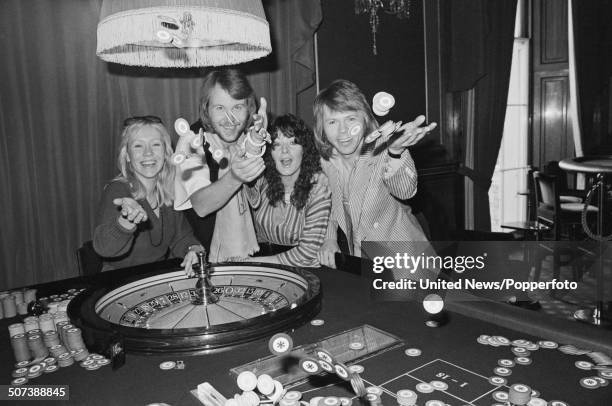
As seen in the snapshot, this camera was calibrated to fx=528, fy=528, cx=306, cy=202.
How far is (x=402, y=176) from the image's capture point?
6.28 ft

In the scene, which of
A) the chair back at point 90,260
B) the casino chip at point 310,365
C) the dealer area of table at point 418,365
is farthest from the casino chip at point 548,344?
the chair back at point 90,260

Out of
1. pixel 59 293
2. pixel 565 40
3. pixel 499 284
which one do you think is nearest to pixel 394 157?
pixel 59 293

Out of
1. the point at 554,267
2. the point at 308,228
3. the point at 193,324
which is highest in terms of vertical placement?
the point at 308,228

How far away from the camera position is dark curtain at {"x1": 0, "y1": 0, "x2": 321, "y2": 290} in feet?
8.29

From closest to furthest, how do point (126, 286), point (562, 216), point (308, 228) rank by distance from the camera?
point (126, 286) → point (308, 228) → point (562, 216)

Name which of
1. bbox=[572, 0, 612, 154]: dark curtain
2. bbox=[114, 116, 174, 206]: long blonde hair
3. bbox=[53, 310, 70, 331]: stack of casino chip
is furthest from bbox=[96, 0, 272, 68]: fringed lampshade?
bbox=[572, 0, 612, 154]: dark curtain

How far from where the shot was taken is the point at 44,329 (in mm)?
1262

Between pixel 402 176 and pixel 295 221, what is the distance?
0.45m

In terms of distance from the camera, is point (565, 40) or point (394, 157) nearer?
point (394, 157)

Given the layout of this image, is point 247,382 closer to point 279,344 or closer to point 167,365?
point 279,344

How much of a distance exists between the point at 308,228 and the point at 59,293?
869mm

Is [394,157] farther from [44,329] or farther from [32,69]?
[32,69]

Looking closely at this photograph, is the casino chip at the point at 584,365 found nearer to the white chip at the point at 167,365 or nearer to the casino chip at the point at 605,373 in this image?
the casino chip at the point at 605,373

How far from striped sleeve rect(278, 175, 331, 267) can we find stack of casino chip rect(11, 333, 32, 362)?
0.88 m
